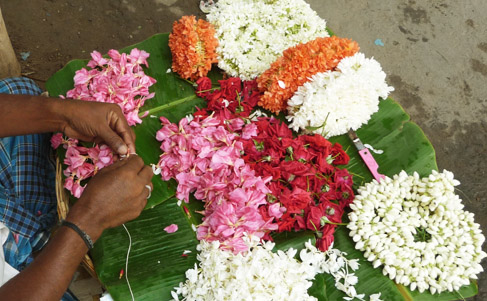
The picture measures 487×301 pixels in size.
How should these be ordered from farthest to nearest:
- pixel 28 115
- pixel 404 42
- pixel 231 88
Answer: pixel 404 42
pixel 231 88
pixel 28 115

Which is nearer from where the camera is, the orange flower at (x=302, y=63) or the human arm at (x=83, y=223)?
the human arm at (x=83, y=223)

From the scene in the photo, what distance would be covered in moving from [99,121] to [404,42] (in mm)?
2939

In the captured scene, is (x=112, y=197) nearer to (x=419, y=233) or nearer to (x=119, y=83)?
(x=119, y=83)

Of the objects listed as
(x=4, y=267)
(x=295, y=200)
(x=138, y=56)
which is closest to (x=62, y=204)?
(x=4, y=267)

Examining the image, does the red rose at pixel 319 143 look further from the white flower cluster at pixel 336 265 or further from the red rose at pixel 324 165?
the white flower cluster at pixel 336 265

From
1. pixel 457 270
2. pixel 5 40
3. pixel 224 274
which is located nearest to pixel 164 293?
pixel 224 274

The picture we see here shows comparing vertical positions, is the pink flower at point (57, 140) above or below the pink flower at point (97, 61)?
below

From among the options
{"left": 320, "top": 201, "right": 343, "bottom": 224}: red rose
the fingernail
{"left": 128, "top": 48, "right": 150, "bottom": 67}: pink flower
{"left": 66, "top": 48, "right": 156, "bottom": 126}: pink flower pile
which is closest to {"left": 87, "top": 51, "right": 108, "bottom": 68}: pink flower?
{"left": 66, "top": 48, "right": 156, "bottom": 126}: pink flower pile

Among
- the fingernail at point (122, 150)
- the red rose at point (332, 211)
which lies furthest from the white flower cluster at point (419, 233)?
the fingernail at point (122, 150)

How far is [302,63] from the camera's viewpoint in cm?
188

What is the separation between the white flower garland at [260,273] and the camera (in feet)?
4.82

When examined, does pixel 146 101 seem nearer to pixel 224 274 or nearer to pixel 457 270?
pixel 224 274

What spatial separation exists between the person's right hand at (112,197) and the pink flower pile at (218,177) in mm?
310

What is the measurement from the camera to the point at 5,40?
2.53 meters
